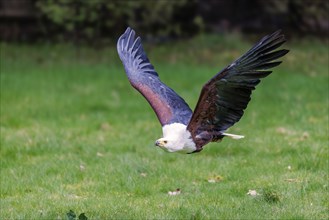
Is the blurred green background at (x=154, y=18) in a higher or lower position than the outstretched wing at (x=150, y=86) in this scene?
higher

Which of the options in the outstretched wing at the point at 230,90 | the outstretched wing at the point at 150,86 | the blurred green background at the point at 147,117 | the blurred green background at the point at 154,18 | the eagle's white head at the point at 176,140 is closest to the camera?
the outstretched wing at the point at 230,90

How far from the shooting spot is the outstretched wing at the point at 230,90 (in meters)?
4.57

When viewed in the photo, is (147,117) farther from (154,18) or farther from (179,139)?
(154,18)

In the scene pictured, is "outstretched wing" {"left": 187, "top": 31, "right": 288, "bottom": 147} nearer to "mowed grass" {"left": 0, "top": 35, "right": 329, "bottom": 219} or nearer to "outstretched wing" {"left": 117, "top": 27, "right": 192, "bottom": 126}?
"outstretched wing" {"left": 117, "top": 27, "right": 192, "bottom": 126}

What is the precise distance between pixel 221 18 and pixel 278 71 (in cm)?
452

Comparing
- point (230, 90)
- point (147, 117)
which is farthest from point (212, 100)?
point (147, 117)

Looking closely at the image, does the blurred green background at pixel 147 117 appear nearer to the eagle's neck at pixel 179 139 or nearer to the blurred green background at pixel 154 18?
the blurred green background at pixel 154 18

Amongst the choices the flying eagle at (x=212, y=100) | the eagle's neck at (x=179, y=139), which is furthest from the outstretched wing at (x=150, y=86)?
the eagle's neck at (x=179, y=139)

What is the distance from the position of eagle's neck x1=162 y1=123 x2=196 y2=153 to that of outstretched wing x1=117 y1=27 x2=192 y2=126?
13cm

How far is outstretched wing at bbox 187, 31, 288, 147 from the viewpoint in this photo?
4566 millimetres

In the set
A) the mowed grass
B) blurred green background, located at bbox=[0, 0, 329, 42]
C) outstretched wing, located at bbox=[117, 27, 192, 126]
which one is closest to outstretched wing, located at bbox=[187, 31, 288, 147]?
outstretched wing, located at bbox=[117, 27, 192, 126]

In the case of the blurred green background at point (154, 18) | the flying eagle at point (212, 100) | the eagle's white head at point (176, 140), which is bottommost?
the eagle's white head at point (176, 140)

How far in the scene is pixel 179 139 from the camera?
4848mm

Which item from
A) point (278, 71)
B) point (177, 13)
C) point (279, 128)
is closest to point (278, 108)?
point (279, 128)
